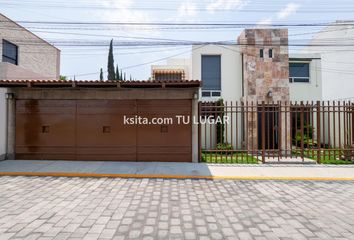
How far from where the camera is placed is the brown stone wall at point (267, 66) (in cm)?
1273

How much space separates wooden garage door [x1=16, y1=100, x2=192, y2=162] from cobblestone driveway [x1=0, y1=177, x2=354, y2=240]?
8.19 ft

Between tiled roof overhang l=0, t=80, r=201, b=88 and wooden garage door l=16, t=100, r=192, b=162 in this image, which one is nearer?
tiled roof overhang l=0, t=80, r=201, b=88

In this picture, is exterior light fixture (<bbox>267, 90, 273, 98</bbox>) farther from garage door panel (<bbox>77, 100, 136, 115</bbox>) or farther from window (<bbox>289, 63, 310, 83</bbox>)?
garage door panel (<bbox>77, 100, 136, 115</bbox>)

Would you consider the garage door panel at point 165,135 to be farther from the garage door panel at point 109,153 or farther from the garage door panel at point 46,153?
the garage door panel at point 46,153

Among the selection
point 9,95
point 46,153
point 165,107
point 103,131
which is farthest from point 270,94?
point 9,95

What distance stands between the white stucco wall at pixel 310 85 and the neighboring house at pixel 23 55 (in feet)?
51.8

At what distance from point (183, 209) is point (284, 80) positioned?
418 inches

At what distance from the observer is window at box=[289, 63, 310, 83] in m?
15.6

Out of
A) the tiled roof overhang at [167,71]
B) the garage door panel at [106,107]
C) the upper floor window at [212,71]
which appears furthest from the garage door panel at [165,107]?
the tiled roof overhang at [167,71]

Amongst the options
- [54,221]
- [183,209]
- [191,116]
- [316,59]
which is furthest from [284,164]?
[316,59]

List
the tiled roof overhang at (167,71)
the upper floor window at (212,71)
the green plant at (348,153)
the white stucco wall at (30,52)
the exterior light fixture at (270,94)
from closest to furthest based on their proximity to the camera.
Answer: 1. the green plant at (348,153)
2. the exterior light fixture at (270,94)
3. the white stucco wall at (30,52)
4. the upper floor window at (212,71)
5. the tiled roof overhang at (167,71)

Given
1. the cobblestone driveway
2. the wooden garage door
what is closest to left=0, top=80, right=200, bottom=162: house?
the wooden garage door

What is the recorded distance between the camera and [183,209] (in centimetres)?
465

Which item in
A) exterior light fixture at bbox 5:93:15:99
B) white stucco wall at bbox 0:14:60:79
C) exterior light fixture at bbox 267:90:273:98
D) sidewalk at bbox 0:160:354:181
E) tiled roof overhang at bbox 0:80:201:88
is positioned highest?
white stucco wall at bbox 0:14:60:79
